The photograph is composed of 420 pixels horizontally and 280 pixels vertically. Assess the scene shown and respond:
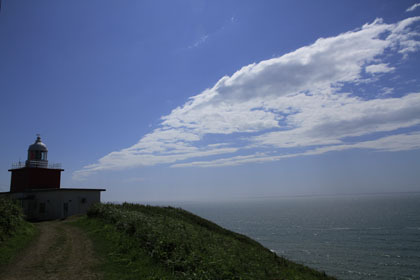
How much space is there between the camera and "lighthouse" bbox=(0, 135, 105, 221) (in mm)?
29906

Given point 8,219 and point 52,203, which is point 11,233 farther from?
point 52,203

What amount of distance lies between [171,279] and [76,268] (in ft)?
13.7

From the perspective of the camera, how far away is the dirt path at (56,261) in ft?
31.8

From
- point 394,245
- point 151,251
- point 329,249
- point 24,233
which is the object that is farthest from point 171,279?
point 394,245

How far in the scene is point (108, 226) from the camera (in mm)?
17750

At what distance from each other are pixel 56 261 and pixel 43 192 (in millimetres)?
23473

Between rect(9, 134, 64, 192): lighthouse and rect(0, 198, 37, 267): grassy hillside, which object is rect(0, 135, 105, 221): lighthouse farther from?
rect(0, 198, 37, 267): grassy hillside

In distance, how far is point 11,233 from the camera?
15.1 metres

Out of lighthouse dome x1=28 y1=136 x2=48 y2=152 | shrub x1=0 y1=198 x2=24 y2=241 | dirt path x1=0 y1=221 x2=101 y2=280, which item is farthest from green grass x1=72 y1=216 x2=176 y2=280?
lighthouse dome x1=28 y1=136 x2=48 y2=152

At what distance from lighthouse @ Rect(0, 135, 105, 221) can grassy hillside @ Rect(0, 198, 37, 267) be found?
11692 millimetres

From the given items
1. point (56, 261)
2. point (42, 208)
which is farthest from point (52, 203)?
point (56, 261)

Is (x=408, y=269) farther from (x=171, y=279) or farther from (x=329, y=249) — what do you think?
(x=171, y=279)

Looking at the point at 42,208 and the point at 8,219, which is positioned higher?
the point at 8,219

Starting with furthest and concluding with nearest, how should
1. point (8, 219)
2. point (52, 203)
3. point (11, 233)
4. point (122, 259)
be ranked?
point (52, 203) < point (8, 219) < point (11, 233) < point (122, 259)
